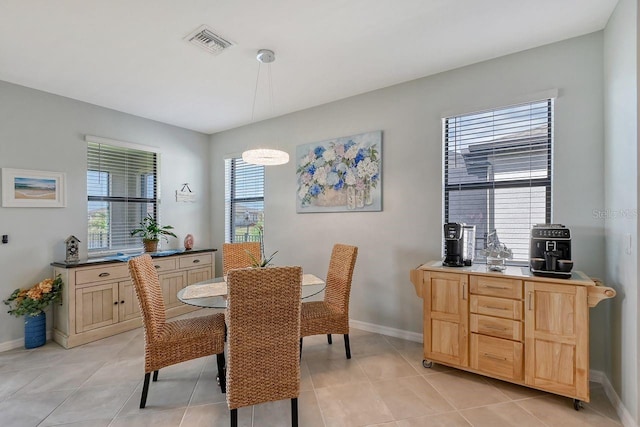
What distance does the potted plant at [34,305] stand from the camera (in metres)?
2.99

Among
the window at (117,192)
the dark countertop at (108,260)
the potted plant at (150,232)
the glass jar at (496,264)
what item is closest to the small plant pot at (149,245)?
the potted plant at (150,232)

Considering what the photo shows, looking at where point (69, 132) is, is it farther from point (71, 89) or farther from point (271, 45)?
point (271, 45)

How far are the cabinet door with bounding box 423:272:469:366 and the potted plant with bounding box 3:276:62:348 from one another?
12.2ft

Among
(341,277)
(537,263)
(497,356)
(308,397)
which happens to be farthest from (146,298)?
(537,263)

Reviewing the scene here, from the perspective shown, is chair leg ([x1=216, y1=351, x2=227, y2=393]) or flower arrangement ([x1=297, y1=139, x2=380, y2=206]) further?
flower arrangement ([x1=297, y1=139, x2=380, y2=206])

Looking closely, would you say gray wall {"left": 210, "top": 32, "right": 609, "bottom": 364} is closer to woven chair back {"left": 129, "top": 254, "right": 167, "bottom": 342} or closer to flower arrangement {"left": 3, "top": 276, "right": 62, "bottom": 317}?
woven chair back {"left": 129, "top": 254, "right": 167, "bottom": 342}

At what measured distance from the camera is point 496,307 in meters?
2.29

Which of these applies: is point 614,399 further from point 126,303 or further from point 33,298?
point 33,298

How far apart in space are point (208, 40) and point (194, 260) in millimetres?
2931

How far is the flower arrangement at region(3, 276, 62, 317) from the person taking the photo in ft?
9.79

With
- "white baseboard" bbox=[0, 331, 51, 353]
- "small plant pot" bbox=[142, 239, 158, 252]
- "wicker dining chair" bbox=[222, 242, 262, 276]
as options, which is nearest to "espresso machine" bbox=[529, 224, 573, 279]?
"wicker dining chair" bbox=[222, 242, 262, 276]

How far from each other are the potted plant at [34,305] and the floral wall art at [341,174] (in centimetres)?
279

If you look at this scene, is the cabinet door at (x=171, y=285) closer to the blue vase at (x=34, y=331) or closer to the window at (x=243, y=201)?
the window at (x=243, y=201)

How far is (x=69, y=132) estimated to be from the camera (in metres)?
3.49
